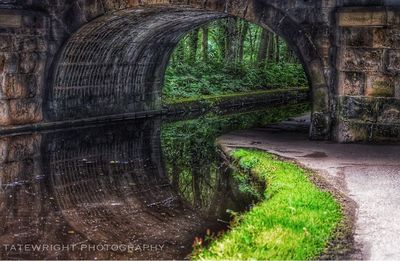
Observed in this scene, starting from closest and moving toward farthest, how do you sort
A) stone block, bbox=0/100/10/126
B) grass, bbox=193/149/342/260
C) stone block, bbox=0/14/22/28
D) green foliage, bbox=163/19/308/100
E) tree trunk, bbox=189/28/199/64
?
grass, bbox=193/149/342/260
stone block, bbox=0/14/22/28
stone block, bbox=0/100/10/126
green foliage, bbox=163/19/308/100
tree trunk, bbox=189/28/199/64

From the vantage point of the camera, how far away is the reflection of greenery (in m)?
10.6

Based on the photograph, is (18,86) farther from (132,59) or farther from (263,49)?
(263,49)

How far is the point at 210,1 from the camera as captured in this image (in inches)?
569

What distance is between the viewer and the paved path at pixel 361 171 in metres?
6.65

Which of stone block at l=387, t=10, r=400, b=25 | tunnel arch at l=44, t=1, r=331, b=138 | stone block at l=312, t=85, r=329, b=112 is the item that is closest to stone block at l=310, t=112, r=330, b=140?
tunnel arch at l=44, t=1, r=331, b=138

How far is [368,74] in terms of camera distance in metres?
13.0

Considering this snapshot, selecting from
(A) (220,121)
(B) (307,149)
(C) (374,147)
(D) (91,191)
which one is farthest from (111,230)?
(A) (220,121)

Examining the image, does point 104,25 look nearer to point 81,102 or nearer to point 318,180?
point 81,102

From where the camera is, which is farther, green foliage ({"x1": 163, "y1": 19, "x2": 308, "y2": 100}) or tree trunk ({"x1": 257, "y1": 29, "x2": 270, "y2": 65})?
tree trunk ({"x1": 257, "y1": 29, "x2": 270, "y2": 65})

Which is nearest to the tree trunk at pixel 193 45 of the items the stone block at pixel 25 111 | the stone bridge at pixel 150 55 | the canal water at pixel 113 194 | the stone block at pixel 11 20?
the stone bridge at pixel 150 55

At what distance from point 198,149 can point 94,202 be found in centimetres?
534

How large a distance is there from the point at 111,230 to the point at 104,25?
9967 millimetres

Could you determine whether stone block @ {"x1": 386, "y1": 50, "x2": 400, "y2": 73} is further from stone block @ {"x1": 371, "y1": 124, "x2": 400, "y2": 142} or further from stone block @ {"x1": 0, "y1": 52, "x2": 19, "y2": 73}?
stone block @ {"x1": 0, "y1": 52, "x2": 19, "y2": 73}

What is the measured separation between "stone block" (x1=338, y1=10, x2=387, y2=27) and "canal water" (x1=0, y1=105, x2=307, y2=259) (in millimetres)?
3810
